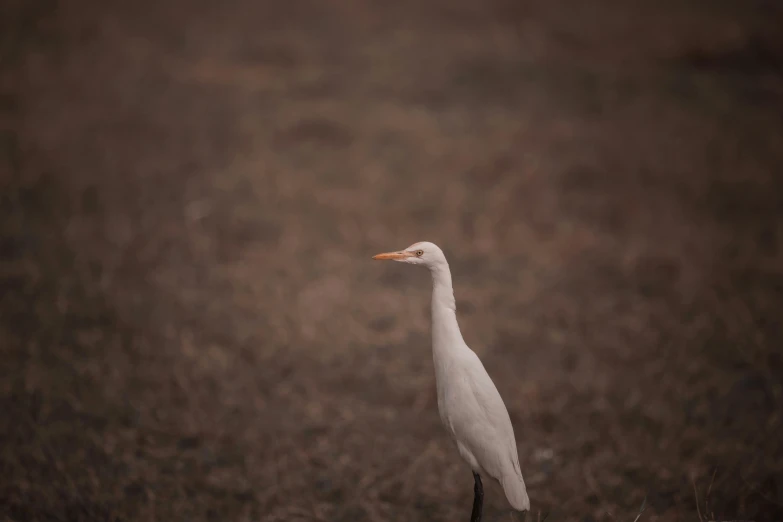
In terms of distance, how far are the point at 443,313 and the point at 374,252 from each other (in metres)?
4.34

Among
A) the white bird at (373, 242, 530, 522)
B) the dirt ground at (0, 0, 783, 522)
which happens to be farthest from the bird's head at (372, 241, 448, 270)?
the dirt ground at (0, 0, 783, 522)

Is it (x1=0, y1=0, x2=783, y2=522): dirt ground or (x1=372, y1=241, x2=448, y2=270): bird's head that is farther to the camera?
(x1=0, y1=0, x2=783, y2=522): dirt ground

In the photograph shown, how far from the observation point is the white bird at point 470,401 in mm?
3434

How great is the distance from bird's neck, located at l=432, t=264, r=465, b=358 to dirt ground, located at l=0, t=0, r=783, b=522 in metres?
1.17

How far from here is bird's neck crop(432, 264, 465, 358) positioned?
3.45m

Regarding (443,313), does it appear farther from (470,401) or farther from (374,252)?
(374,252)

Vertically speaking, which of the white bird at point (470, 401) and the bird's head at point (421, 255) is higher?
the bird's head at point (421, 255)

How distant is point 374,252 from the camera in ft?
25.5

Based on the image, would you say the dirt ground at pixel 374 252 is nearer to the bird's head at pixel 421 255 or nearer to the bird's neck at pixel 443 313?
the bird's neck at pixel 443 313

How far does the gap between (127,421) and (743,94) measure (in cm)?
964

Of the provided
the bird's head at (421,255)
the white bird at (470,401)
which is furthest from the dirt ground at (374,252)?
the bird's head at (421,255)

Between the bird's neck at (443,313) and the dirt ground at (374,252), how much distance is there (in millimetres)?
1171

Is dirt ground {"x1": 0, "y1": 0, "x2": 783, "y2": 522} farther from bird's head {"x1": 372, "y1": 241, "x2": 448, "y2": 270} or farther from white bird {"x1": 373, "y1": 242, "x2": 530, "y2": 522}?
bird's head {"x1": 372, "y1": 241, "x2": 448, "y2": 270}

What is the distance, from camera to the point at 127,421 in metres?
4.91
